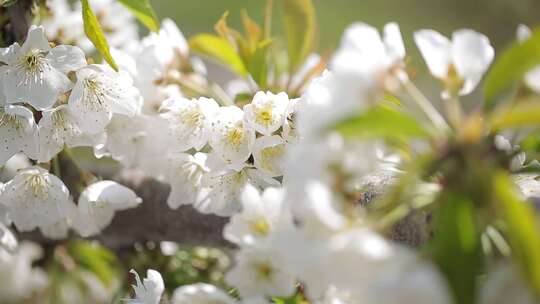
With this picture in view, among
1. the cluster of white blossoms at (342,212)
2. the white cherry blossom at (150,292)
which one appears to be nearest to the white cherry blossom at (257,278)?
the cluster of white blossoms at (342,212)

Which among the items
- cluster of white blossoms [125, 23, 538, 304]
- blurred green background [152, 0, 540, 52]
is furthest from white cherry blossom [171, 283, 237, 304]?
blurred green background [152, 0, 540, 52]

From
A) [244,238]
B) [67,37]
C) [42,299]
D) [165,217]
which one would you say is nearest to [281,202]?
[244,238]

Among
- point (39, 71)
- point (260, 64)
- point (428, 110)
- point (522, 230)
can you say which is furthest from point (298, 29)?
point (522, 230)

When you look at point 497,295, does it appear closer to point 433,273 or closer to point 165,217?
point 433,273

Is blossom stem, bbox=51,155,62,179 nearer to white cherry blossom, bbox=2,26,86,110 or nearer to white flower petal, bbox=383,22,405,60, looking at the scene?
white cherry blossom, bbox=2,26,86,110

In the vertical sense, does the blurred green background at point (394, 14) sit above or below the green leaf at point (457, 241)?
below

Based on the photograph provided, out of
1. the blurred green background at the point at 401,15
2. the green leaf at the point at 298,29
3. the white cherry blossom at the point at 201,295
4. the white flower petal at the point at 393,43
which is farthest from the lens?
the blurred green background at the point at 401,15

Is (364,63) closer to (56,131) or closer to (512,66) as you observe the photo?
(512,66)

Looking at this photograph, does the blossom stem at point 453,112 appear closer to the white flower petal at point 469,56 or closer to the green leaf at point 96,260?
the white flower petal at point 469,56
